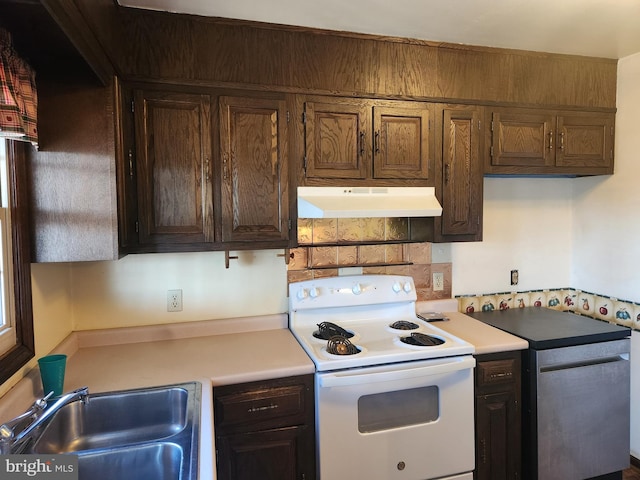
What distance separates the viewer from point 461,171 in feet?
7.22

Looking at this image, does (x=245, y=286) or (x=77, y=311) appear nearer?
(x=77, y=311)

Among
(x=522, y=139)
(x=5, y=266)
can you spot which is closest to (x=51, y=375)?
(x=5, y=266)

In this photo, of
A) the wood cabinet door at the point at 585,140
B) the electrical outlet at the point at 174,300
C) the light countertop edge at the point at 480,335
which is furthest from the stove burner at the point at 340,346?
the wood cabinet door at the point at 585,140

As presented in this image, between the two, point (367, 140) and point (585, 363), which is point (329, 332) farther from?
point (585, 363)

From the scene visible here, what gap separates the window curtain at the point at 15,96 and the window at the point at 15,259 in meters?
0.15

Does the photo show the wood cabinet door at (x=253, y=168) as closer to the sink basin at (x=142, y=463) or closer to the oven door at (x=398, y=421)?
the oven door at (x=398, y=421)

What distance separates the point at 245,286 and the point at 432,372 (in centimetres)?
105

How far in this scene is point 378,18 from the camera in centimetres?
188

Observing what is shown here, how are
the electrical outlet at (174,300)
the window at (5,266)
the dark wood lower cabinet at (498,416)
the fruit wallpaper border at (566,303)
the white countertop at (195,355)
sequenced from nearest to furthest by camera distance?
the window at (5,266) < the white countertop at (195,355) < the dark wood lower cabinet at (498,416) < the electrical outlet at (174,300) < the fruit wallpaper border at (566,303)

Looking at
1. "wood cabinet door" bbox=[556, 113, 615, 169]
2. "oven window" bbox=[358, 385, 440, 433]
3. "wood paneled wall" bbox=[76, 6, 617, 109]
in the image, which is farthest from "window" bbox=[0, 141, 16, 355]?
"wood cabinet door" bbox=[556, 113, 615, 169]

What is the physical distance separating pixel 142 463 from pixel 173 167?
3.81 ft

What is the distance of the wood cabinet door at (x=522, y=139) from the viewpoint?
2242 millimetres

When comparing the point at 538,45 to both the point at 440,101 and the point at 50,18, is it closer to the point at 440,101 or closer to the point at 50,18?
the point at 440,101

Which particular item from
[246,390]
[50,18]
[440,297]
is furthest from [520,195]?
[50,18]
